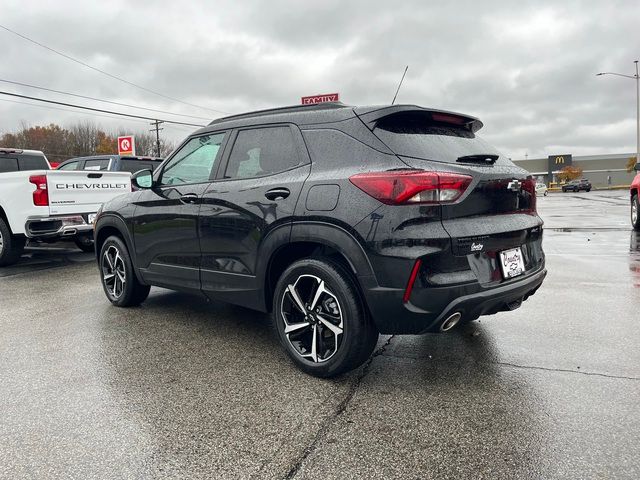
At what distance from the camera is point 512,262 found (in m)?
3.22

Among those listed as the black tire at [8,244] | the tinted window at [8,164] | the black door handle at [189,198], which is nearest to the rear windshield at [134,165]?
the tinted window at [8,164]

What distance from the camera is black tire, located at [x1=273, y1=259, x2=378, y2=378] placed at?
3.07m

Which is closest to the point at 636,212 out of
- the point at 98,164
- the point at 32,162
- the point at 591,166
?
the point at 98,164

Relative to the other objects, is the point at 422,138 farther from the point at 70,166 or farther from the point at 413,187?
the point at 70,166

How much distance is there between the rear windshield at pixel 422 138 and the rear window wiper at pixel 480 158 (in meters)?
0.03

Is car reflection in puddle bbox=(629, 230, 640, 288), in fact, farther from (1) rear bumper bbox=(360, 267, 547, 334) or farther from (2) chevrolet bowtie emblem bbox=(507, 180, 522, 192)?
(1) rear bumper bbox=(360, 267, 547, 334)

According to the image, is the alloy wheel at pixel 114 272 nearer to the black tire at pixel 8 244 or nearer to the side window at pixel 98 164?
the black tire at pixel 8 244

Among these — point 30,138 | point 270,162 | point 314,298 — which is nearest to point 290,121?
point 270,162

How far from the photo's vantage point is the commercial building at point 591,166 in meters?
88.9

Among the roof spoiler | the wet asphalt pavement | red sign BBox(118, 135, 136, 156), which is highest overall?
red sign BBox(118, 135, 136, 156)

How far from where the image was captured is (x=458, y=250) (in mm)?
2893

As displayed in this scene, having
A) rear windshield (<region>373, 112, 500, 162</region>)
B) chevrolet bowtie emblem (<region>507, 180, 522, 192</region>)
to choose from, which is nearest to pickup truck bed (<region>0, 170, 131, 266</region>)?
rear windshield (<region>373, 112, 500, 162</region>)

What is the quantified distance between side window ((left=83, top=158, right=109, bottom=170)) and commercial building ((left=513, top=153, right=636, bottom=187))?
86427 mm

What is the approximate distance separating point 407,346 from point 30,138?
6539 centimetres
